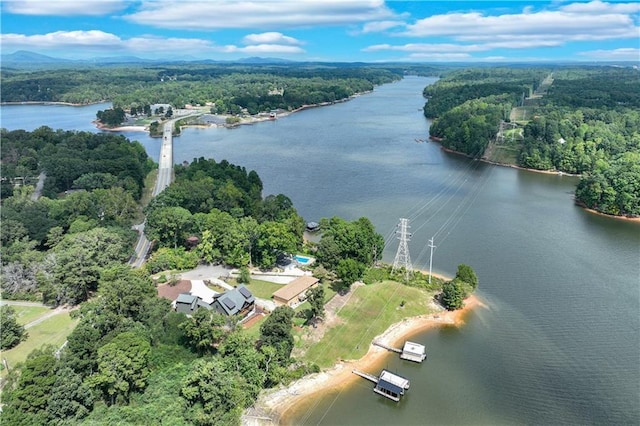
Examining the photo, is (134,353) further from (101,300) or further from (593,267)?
(593,267)

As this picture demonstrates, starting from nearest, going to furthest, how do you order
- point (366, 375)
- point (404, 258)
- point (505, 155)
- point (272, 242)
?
point (366, 375), point (272, 242), point (404, 258), point (505, 155)

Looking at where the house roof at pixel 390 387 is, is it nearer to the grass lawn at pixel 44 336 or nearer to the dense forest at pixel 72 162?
the grass lawn at pixel 44 336

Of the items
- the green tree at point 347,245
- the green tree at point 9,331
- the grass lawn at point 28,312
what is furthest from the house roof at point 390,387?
the grass lawn at point 28,312

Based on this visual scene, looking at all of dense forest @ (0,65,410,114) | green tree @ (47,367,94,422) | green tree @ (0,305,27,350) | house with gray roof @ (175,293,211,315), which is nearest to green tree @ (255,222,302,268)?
house with gray roof @ (175,293,211,315)

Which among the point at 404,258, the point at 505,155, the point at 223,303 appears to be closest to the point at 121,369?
the point at 223,303

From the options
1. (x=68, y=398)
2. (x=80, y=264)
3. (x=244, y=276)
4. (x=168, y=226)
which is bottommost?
(x=244, y=276)

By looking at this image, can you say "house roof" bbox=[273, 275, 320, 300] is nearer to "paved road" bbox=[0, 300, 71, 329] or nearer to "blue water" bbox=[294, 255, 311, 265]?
"blue water" bbox=[294, 255, 311, 265]

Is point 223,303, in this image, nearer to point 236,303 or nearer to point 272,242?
point 236,303
